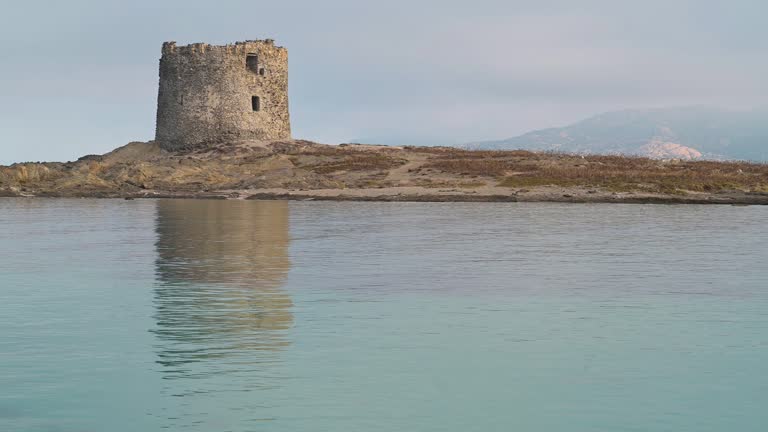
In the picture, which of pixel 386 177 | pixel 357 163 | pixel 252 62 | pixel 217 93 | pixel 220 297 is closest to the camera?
pixel 220 297

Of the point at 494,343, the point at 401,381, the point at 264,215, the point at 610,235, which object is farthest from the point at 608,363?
the point at 264,215

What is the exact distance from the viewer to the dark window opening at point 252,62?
7281 cm

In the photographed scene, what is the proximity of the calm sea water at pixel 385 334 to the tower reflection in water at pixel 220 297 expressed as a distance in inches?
2.7

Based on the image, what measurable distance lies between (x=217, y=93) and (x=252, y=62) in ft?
11.7

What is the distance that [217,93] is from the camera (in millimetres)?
71625

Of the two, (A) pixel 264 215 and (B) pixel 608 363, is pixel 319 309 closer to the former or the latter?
(B) pixel 608 363

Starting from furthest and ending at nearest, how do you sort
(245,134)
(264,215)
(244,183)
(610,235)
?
1. (245,134)
2. (244,183)
3. (264,215)
4. (610,235)

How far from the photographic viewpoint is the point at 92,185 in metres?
63.3

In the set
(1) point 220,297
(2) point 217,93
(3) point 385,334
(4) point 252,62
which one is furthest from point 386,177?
(3) point 385,334

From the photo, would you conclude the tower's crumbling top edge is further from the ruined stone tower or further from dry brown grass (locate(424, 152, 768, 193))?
dry brown grass (locate(424, 152, 768, 193))

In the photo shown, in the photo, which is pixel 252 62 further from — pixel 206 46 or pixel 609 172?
pixel 609 172

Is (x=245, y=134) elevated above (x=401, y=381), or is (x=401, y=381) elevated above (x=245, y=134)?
(x=245, y=134)

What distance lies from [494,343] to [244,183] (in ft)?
155

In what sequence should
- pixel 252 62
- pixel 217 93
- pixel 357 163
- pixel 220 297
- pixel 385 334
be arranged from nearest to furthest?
pixel 385 334, pixel 220 297, pixel 357 163, pixel 217 93, pixel 252 62
